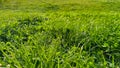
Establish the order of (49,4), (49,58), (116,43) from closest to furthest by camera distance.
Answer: (49,58), (116,43), (49,4)

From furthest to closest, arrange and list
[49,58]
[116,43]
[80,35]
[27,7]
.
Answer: [27,7] → [80,35] → [116,43] → [49,58]

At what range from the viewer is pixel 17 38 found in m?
6.45

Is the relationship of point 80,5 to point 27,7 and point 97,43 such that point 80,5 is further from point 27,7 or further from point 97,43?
point 97,43

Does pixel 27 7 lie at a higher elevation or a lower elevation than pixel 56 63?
lower

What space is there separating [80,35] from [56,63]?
1438 millimetres

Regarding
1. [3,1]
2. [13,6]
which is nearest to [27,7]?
[13,6]

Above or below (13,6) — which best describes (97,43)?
above

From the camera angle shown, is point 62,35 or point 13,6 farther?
point 13,6

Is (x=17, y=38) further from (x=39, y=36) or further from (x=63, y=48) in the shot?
(x=63, y=48)

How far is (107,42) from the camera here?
6027 millimetres

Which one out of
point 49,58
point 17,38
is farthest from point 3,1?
point 49,58

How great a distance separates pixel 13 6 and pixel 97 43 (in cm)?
1642

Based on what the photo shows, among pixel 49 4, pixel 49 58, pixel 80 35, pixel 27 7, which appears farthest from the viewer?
pixel 49 4

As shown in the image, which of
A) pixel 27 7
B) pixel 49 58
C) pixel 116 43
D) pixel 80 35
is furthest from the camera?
pixel 27 7
